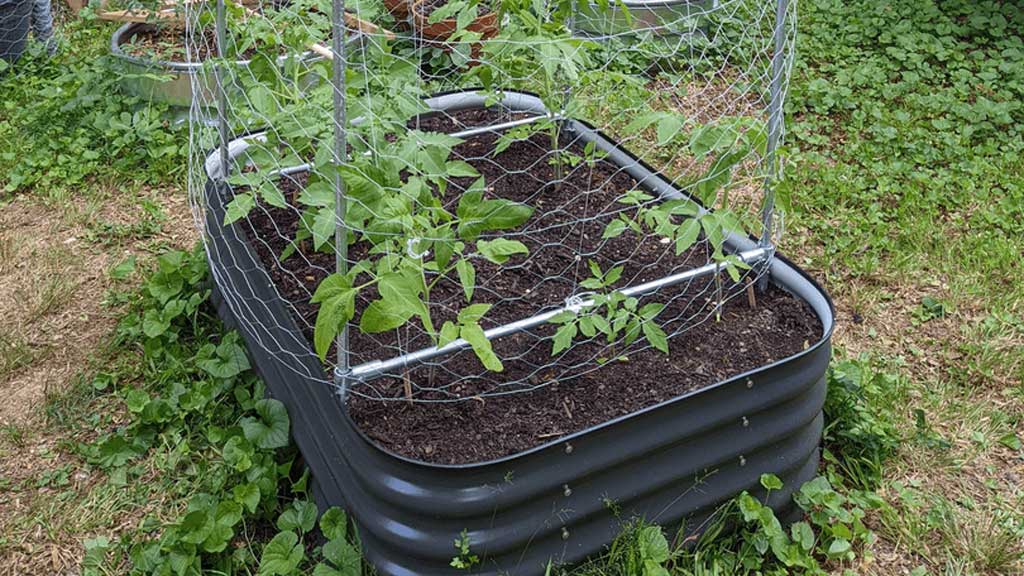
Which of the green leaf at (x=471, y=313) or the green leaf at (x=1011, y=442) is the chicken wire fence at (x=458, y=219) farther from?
the green leaf at (x=1011, y=442)

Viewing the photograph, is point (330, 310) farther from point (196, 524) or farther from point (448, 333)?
point (196, 524)


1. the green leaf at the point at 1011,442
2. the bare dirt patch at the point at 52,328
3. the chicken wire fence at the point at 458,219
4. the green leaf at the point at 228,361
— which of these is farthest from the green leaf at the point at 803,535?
the bare dirt patch at the point at 52,328

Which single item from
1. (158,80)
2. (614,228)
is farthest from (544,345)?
(158,80)

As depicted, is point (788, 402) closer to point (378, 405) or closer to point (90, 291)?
point (378, 405)

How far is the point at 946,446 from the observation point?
8.73 feet

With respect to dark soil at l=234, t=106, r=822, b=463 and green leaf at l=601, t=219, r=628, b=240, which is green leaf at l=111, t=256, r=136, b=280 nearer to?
dark soil at l=234, t=106, r=822, b=463

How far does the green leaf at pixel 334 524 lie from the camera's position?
2168 mm

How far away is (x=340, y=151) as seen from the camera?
6.38 feet

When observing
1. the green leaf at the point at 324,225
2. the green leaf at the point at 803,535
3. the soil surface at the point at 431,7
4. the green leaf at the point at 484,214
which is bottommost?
the green leaf at the point at 803,535

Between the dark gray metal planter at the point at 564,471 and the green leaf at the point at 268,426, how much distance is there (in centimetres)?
3

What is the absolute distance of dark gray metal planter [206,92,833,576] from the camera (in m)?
1.99

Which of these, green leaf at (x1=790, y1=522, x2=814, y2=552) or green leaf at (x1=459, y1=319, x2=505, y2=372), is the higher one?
green leaf at (x1=459, y1=319, x2=505, y2=372)

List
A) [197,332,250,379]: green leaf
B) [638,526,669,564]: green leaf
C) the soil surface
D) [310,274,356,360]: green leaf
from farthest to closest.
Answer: the soil surface → [197,332,250,379]: green leaf → [638,526,669,564]: green leaf → [310,274,356,360]: green leaf

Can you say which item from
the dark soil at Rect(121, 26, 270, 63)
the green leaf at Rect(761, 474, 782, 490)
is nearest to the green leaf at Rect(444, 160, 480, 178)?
the green leaf at Rect(761, 474, 782, 490)
